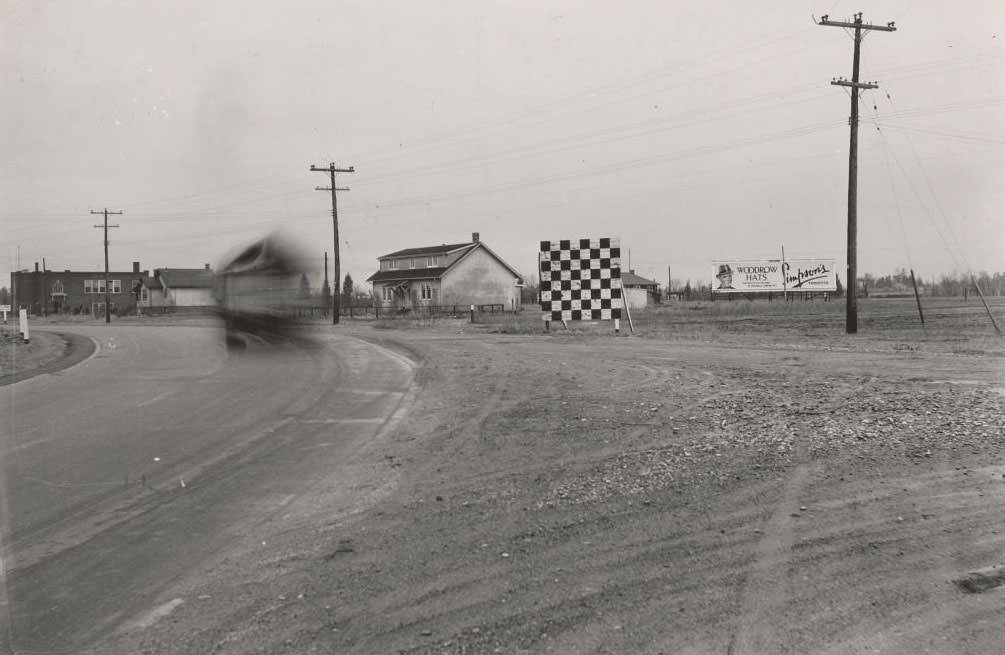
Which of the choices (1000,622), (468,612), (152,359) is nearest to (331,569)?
(468,612)

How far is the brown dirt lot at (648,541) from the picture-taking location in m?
2.86

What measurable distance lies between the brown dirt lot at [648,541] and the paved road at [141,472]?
0.35 metres

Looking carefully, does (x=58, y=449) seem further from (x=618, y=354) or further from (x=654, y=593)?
(x=618, y=354)

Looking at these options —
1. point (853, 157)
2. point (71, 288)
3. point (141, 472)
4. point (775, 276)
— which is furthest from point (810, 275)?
point (71, 288)

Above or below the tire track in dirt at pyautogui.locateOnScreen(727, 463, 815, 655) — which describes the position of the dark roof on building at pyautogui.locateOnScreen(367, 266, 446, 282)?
above

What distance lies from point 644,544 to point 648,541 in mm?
Result: 51

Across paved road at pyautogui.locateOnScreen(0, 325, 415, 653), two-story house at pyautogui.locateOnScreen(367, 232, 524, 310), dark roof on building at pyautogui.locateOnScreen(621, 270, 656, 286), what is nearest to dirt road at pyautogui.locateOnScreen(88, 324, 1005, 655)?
paved road at pyautogui.locateOnScreen(0, 325, 415, 653)

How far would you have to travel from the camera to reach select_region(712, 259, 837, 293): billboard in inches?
2790

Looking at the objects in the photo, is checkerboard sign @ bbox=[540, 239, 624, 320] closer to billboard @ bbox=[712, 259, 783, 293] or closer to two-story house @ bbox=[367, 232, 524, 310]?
two-story house @ bbox=[367, 232, 524, 310]

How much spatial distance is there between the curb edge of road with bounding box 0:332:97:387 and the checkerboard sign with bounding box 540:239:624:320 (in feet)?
39.1

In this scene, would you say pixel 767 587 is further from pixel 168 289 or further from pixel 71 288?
pixel 71 288

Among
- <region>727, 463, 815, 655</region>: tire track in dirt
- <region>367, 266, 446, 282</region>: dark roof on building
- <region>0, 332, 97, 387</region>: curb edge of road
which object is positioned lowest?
<region>727, 463, 815, 655</region>: tire track in dirt

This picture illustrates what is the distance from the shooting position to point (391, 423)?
7613mm

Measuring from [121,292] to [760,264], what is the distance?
254ft
